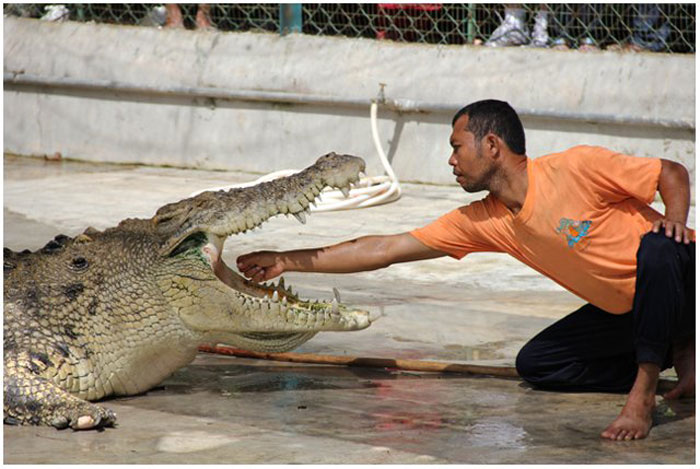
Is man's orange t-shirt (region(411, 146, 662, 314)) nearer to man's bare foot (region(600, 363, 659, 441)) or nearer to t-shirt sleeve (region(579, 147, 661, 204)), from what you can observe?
t-shirt sleeve (region(579, 147, 661, 204))

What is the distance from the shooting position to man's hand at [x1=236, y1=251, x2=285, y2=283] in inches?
186

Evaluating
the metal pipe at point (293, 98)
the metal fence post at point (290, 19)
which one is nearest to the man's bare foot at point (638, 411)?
→ the metal pipe at point (293, 98)

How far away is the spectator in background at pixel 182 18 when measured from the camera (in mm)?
10273

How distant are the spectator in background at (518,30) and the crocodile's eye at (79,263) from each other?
512 cm

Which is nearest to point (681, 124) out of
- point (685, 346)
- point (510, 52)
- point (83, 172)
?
point (510, 52)

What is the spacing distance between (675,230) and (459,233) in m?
0.80

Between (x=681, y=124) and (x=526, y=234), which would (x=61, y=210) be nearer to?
(x=681, y=124)

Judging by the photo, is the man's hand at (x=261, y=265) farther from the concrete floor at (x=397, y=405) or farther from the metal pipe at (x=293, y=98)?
the metal pipe at (x=293, y=98)

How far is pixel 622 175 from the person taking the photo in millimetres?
4266

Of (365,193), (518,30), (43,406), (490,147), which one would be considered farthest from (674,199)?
(518,30)

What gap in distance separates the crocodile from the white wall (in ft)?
14.4

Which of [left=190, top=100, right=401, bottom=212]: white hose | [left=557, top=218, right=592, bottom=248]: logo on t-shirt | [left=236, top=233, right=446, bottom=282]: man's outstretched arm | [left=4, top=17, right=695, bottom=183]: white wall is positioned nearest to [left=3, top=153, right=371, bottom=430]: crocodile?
[left=236, top=233, right=446, bottom=282]: man's outstretched arm

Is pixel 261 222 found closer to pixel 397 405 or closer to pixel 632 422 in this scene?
pixel 397 405

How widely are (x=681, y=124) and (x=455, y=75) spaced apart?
168cm
